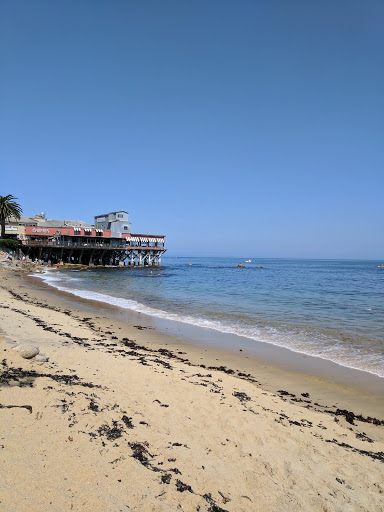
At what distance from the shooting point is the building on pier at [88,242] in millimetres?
58906

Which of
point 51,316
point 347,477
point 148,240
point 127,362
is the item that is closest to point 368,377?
point 347,477

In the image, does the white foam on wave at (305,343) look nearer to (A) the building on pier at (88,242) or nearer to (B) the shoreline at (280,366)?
(B) the shoreline at (280,366)

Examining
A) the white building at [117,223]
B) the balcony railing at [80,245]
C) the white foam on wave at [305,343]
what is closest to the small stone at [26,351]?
the white foam on wave at [305,343]

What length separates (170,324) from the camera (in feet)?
46.0

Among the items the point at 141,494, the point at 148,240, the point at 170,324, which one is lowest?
the point at 170,324

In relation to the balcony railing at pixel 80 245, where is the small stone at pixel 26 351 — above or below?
below

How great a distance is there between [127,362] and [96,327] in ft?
18.3

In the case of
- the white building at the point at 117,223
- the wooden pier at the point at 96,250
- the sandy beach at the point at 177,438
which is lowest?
the sandy beach at the point at 177,438

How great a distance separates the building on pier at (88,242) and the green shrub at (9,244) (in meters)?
1.25

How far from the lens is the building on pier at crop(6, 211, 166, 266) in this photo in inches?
2319

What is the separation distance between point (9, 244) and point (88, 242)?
1549 centimetres

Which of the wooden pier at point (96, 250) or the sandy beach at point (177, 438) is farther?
the wooden pier at point (96, 250)

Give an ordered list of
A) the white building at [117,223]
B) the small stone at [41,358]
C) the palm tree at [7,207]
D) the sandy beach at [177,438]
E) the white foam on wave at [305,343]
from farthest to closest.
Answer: the white building at [117,223]
the palm tree at [7,207]
the white foam on wave at [305,343]
the small stone at [41,358]
the sandy beach at [177,438]

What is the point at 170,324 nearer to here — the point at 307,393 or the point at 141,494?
the point at 307,393
